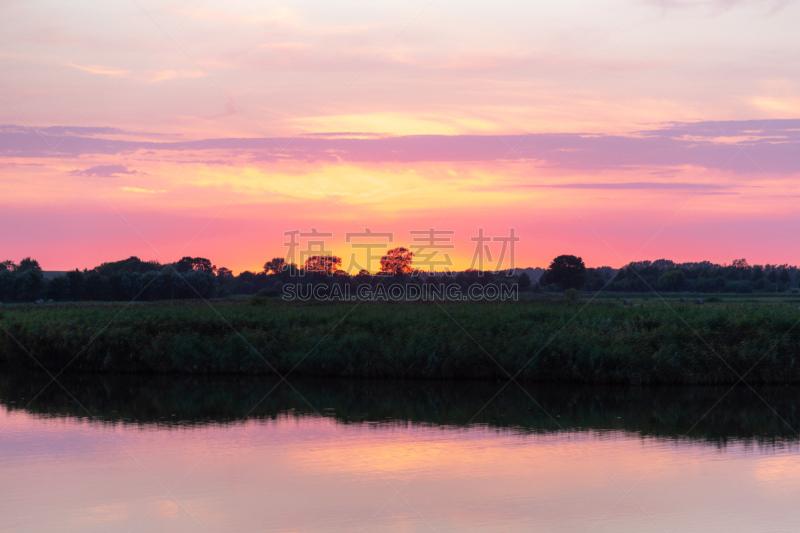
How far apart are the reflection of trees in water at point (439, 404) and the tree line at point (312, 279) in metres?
19.1

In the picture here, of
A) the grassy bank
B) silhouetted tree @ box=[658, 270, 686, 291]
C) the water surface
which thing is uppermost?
silhouetted tree @ box=[658, 270, 686, 291]

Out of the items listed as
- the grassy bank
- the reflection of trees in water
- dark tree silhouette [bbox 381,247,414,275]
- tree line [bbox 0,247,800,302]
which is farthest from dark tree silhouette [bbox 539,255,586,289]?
the reflection of trees in water

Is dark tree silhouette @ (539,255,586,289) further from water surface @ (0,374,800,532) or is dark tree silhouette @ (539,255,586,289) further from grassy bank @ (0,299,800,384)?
water surface @ (0,374,800,532)

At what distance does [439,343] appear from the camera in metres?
21.4

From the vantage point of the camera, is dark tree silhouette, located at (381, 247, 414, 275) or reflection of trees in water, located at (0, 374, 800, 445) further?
dark tree silhouette, located at (381, 247, 414, 275)

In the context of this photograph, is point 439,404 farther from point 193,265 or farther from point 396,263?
point 193,265

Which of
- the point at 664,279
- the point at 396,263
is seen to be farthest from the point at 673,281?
the point at 396,263

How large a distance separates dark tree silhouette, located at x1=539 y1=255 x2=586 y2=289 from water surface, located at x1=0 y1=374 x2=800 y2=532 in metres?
43.7

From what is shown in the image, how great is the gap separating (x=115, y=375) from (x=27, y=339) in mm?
4939

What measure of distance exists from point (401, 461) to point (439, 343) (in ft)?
34.0

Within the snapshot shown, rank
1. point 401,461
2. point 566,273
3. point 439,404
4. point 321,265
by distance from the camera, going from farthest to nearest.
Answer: point 566,273 → point 321,265 → point 439,404 → point 401,461

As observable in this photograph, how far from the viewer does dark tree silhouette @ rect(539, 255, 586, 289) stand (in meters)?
61.9

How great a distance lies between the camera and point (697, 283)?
71.1 metres

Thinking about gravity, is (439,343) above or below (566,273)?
below
